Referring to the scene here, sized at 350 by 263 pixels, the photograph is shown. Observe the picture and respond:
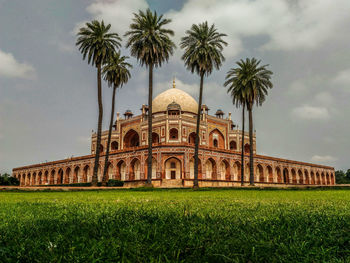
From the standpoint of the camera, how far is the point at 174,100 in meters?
49.8

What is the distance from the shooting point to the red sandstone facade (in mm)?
36031

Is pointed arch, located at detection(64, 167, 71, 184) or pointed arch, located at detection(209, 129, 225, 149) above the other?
pointed arch, located at detection(209, 129, 225, 149)

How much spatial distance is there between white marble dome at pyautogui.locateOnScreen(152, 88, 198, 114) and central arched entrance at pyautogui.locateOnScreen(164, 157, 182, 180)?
44.1ft

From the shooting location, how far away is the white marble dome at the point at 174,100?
49875 mm

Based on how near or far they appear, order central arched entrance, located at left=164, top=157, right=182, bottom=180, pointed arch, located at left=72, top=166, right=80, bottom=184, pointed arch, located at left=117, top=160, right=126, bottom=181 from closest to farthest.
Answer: central arched entrance, located at left=164, top=157, right=182, bottom=180
pointed arch, located at left=117, top=160, right=126, bottom=181
pointed arch, located at left=72, top=166, right=80, bottom=184

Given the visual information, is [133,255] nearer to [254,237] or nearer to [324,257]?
[254,237]

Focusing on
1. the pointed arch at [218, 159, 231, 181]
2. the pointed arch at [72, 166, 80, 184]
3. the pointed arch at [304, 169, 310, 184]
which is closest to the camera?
the pointed arch at [218, 159, 231, 181]

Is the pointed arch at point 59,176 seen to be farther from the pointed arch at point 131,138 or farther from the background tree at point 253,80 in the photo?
the background tree at point 253,80

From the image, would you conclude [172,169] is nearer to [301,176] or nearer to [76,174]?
[76,174]

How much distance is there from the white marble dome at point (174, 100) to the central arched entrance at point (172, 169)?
1345 cm

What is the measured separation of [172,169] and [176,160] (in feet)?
4.32

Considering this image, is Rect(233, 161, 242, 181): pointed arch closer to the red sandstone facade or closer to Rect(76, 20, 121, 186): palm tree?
the red sandstone facade

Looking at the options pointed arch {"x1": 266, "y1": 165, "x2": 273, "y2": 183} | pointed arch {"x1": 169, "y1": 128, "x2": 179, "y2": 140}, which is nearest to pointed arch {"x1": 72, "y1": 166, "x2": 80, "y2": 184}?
pointed arch {"x1": 169, "y1": 128, "x2": 179, "y2": 140}

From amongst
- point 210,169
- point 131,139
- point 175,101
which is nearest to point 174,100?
point 175,101
